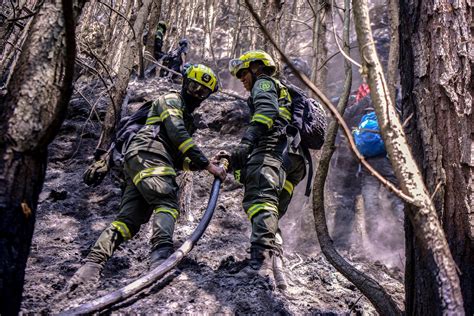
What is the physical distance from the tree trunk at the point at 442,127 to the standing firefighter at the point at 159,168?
1.95 m

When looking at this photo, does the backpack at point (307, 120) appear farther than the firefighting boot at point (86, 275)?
Yes

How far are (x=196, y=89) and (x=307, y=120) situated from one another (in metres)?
1.08

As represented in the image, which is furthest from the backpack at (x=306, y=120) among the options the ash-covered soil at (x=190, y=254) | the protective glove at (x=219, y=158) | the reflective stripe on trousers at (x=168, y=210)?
the reflective stripe on trousers at (x=168, y=210)

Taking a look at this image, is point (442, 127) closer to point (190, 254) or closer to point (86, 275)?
point (86, 275)

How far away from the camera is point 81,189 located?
6.04 m

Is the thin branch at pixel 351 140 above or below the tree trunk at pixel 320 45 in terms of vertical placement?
below

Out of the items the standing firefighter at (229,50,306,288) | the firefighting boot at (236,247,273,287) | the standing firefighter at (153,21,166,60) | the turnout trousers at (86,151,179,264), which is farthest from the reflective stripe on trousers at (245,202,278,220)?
the standing firefighter at (153,21,166,60)

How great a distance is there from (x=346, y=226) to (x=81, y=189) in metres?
4.86

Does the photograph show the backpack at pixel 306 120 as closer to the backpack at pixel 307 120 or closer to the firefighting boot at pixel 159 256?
the backpack at pixel 307 120

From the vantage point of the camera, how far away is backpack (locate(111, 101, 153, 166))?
398 centimetres

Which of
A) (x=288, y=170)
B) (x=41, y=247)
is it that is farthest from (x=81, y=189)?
(x=288, y=170)

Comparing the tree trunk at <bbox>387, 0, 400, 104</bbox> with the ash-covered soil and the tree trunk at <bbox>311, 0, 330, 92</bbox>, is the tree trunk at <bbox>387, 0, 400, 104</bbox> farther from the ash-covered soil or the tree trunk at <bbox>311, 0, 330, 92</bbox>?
the ash-covered soil

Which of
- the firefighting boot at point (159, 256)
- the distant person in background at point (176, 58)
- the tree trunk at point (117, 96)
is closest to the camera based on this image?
the firefighting boot at point (159, 256)

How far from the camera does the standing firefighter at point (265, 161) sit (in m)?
3.53
